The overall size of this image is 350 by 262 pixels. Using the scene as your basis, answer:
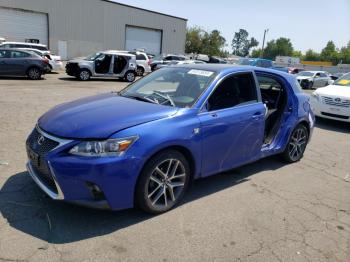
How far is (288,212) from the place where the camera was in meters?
4.18

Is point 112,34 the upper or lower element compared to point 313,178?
upper

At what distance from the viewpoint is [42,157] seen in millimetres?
3432

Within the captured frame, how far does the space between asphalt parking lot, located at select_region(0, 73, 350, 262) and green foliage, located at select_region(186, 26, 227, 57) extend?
58493mm

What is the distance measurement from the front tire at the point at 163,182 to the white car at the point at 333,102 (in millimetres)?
7011

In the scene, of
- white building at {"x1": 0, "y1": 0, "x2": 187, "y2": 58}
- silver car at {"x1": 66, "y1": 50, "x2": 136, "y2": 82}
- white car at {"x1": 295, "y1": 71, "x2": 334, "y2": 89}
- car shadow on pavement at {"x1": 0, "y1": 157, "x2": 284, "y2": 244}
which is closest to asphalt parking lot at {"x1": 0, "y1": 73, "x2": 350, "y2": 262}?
car shadow on pavement at {"x1": 0, "y1": 157, "x2": 284, "y2": 244}

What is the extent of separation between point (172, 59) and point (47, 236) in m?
27.6

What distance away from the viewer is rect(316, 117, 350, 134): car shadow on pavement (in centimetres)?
953

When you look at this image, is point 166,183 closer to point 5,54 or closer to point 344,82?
point 344,82

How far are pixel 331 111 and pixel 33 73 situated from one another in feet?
45.8

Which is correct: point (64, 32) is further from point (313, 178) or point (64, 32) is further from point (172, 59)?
point (313, 178)

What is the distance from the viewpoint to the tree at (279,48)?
157875 millimetres

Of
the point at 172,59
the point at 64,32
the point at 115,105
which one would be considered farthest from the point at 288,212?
the point at 64,32

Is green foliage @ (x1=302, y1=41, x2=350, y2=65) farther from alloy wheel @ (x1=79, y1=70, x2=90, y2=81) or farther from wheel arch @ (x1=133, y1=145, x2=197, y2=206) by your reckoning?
wheel arch @ (x1=133, y1=145, x2=197, y2=206)

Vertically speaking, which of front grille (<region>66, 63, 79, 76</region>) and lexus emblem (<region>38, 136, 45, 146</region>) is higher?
lexus emblem (<region>38, 136, 45, 146</region>)
